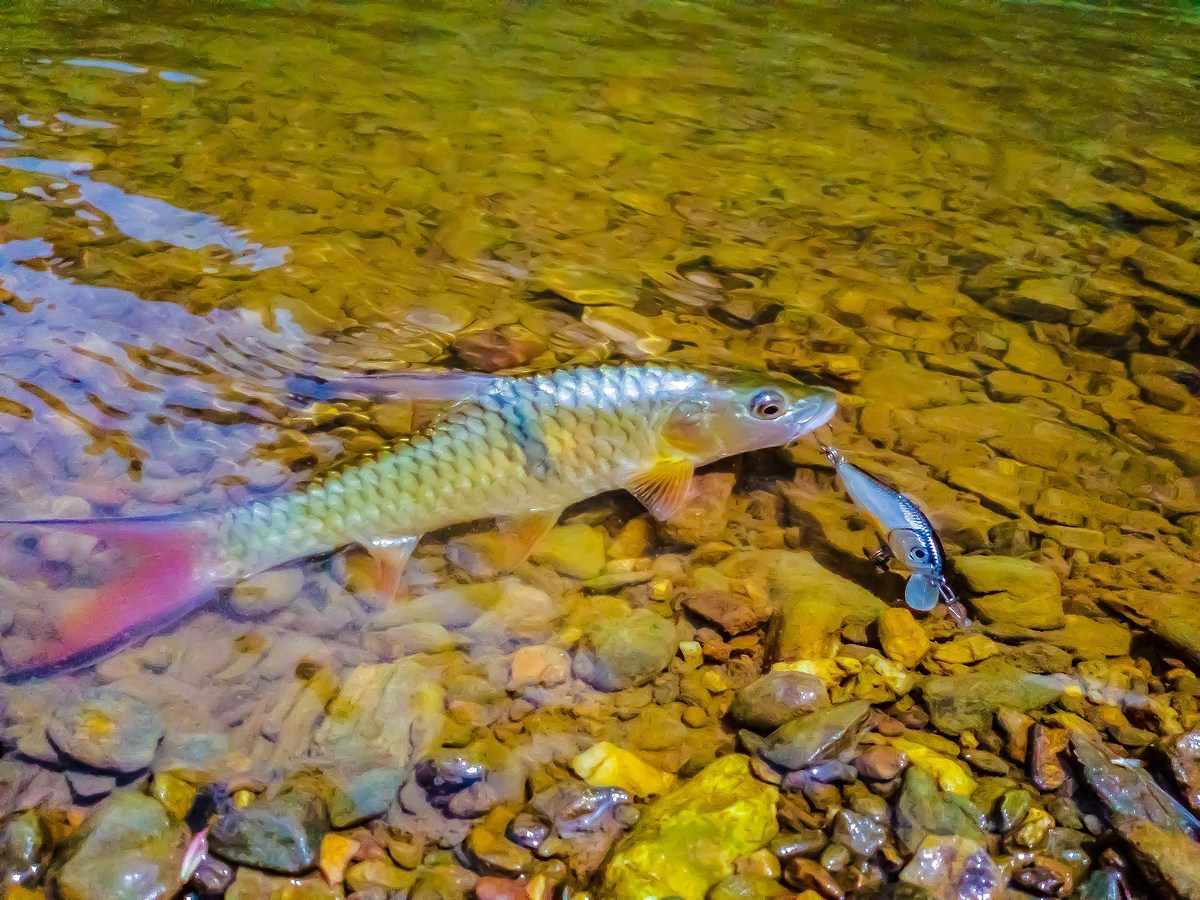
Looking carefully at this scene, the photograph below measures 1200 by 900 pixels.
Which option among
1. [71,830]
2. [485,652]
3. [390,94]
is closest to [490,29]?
[390,94]

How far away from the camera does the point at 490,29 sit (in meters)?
10.7

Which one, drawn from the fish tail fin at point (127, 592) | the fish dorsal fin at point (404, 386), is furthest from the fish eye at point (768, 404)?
the fish tail fin at point (127, 592)

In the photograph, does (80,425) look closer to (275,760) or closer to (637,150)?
(275,760)

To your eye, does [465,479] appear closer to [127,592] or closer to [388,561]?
[388,561]

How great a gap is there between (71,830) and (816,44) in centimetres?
1166

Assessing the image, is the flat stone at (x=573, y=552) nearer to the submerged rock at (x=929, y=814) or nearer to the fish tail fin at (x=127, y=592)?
the fish tail fin at (x=127, y=592)

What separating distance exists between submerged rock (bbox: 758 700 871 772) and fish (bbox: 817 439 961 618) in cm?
80

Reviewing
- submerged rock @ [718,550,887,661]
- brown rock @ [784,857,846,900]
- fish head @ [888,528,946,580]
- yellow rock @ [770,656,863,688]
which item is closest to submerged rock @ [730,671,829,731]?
yellow rock @ [770,656,863,688]

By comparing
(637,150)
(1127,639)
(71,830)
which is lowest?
(71,830)

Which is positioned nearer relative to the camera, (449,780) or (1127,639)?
(449,780)

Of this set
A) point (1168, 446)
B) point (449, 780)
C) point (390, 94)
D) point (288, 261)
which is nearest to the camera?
point (449, 780)

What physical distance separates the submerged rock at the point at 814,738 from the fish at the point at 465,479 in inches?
47.5

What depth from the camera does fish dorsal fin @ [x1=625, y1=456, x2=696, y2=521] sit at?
3.77 meters

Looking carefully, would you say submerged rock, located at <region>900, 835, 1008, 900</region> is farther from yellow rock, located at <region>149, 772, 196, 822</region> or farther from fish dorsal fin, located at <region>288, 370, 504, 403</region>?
fish dorsal fin, located at <region>288, 370, 504, 403</region>
